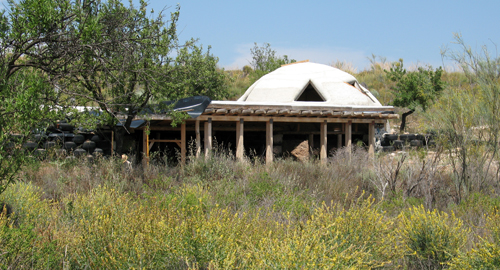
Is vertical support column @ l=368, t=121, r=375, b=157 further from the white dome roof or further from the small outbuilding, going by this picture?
the white dome roof

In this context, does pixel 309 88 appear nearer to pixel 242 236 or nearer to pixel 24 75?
pixel 24 75

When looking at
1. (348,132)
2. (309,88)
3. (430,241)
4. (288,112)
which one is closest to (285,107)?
(288,112)

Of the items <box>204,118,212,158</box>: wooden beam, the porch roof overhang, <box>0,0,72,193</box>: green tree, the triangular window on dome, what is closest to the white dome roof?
the triangular window on dome

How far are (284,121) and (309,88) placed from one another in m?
5.46

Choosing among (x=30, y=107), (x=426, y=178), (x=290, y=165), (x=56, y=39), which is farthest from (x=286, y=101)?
(x=30, y=107)

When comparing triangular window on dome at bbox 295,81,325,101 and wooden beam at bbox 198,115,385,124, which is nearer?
wooden beam at bbox 198,115,385,124

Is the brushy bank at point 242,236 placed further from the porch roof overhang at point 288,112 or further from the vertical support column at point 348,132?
the vertical support column at point 348,132

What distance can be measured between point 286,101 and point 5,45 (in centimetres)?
1141

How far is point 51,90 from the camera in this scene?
670cm

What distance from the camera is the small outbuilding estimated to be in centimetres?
1306

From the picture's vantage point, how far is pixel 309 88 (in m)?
19.2

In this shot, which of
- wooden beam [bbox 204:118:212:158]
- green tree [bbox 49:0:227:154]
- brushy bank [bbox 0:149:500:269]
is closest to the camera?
brushy bank [bbox 0:149:500:269]

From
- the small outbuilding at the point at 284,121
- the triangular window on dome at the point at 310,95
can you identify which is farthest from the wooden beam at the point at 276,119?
the triangular window on dome at the point at 310,95

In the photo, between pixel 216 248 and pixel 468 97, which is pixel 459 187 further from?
pixel 216 248
